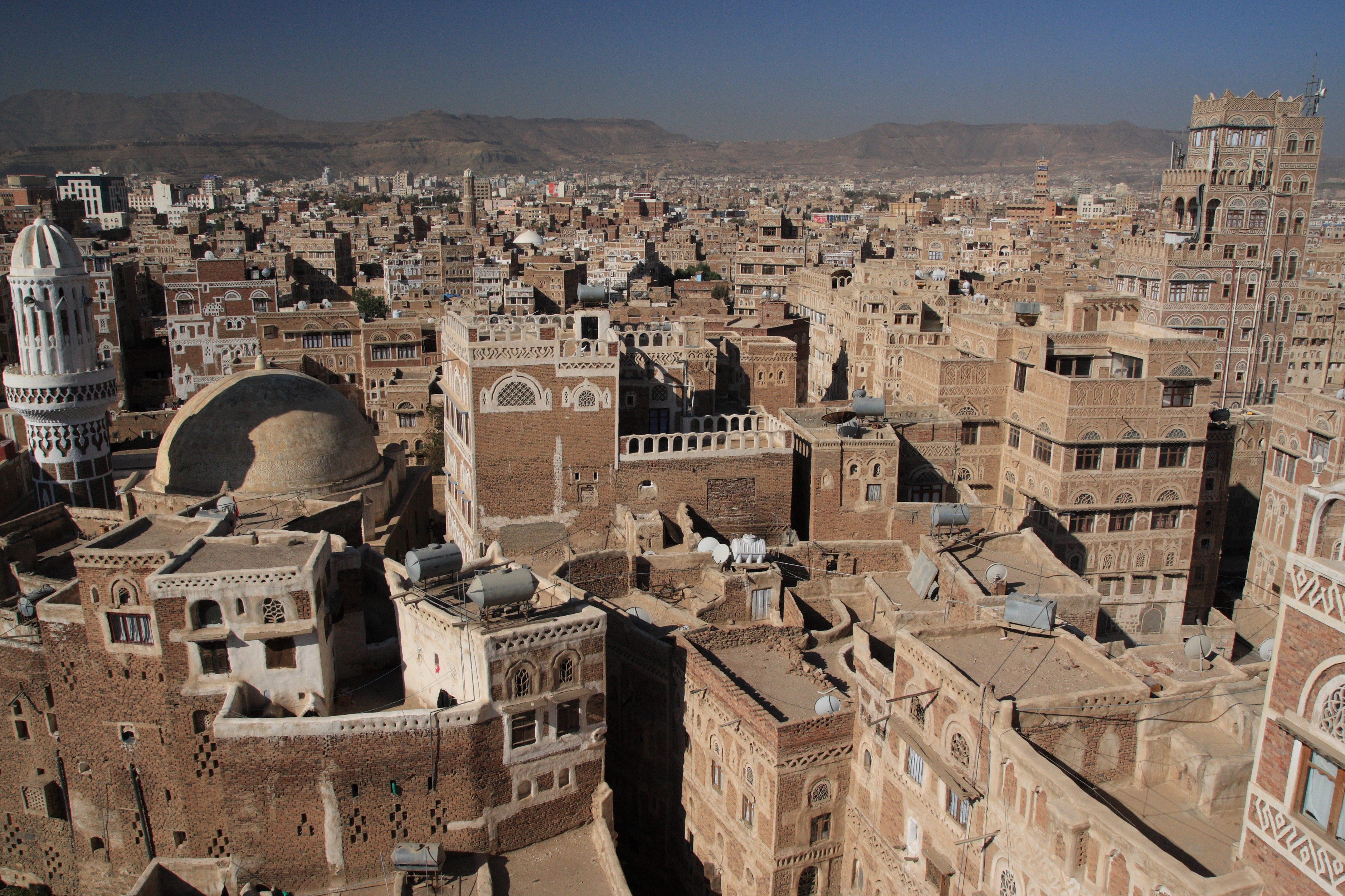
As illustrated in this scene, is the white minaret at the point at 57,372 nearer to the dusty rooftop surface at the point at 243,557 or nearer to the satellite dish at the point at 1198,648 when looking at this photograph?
the dusty rooftop surface at the point at 243,557

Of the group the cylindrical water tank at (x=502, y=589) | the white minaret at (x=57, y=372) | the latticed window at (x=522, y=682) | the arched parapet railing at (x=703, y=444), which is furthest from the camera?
the arched parapet railing at (x=703, y=444)

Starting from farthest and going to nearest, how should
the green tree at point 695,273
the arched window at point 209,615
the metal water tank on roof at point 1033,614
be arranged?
the green tree at point 695,273 → the arched window at point 209,615 → the metal water tank on roof at point 1033,614

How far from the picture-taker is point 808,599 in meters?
31.2

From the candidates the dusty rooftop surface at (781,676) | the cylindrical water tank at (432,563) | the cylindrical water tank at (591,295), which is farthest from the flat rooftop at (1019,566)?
the cylindrical water tank at (591,295)

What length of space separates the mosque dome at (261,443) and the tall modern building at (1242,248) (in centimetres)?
4123

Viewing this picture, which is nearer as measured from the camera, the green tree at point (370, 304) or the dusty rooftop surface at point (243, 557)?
the dusty rooftop surface at point (243, 557)

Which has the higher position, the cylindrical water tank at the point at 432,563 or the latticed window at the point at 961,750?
the cylindrical water tank at the point at 432,563

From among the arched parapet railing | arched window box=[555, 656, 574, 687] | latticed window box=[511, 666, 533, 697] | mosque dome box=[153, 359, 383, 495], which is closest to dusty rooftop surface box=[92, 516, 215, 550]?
latticed window box=[511, 666, 533, 697]

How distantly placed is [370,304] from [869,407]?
67.7 meters

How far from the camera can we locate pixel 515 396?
3269cm

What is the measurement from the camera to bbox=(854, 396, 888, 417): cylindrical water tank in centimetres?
3500

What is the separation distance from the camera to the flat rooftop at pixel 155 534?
22.8 meters

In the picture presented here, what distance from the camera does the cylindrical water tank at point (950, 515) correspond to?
2958 cm

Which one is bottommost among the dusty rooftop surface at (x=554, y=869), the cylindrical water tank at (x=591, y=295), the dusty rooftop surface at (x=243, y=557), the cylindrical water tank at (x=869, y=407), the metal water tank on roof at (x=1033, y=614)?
the dusty rooftop surface at (x=554, y=869)
